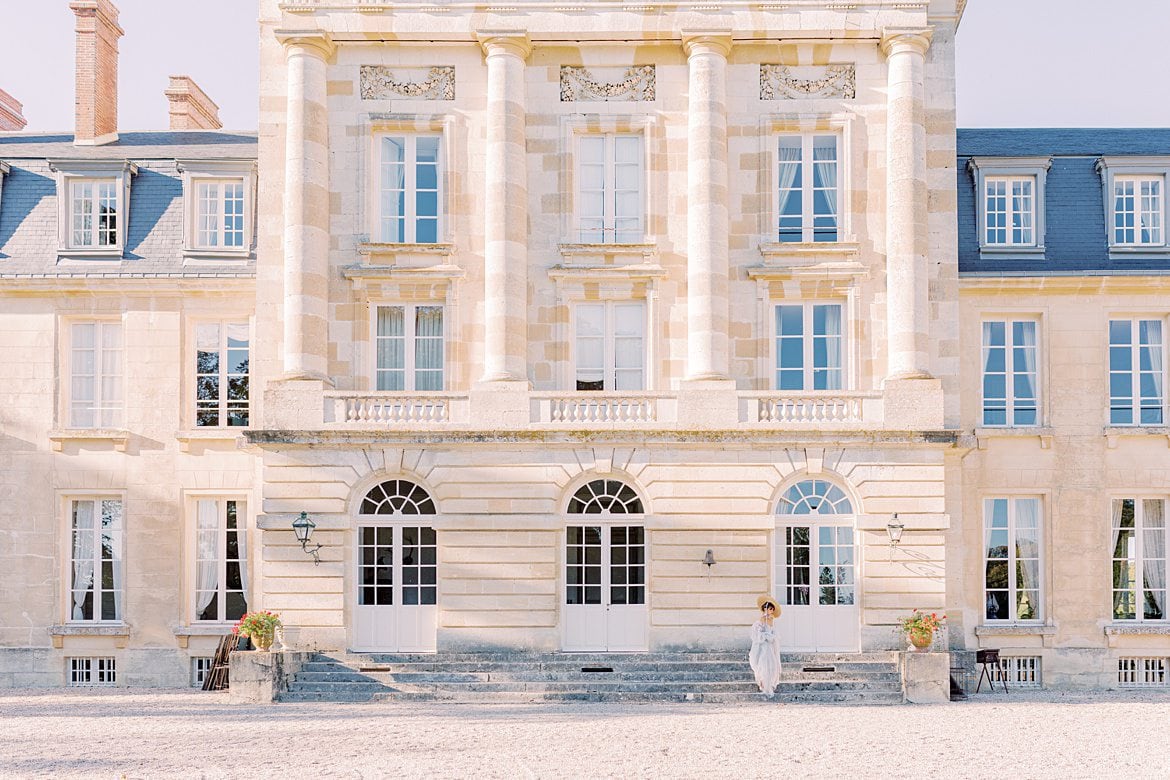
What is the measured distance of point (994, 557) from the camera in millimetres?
24094

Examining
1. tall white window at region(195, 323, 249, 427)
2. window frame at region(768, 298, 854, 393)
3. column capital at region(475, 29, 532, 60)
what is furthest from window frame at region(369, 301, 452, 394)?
window frame at region(768, 298, 854, 393)

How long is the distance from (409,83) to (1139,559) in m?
15.3

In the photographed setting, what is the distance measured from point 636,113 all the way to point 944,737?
38.4 feet

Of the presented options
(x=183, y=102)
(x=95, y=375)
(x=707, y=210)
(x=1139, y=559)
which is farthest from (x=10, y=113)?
(x=1139, y=559)

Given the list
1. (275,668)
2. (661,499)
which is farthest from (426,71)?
(275,668)

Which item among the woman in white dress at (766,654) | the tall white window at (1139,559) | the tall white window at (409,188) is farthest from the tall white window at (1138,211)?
the tall white window at (409,188)

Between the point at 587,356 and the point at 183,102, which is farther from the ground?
the point at 183,102

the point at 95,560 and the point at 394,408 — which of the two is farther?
the point at 95,560

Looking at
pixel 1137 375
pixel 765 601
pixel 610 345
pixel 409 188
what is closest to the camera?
pixel 765 601

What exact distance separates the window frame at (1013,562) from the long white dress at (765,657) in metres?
A: 5.59

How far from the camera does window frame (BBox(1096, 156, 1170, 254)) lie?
24.4 m

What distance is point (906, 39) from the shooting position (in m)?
22.5

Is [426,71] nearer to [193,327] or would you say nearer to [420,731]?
[193,327]

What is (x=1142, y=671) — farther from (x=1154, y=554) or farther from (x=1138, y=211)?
(x=1138, y=211)
